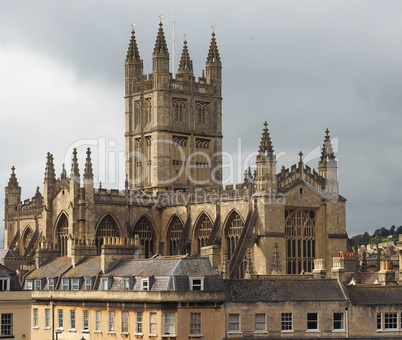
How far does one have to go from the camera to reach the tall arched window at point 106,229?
96.1m

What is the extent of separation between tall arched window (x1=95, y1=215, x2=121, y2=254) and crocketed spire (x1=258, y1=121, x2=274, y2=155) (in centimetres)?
1570

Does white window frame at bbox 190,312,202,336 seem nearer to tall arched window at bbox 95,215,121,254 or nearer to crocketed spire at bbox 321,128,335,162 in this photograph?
crocketed spire at bbox 321,128,335,162

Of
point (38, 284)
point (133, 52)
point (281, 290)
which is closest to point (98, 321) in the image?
point (38, 284)

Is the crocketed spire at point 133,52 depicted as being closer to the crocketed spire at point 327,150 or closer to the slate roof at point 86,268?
the crocketed spire at point 327,150

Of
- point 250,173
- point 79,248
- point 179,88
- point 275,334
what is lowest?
point 275,334

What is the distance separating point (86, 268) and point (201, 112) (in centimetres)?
4649

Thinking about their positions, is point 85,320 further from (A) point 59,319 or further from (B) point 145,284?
(B) point 145,284

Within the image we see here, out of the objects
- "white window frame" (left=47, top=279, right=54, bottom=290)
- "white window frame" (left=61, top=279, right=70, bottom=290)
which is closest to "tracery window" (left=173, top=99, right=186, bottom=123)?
"white window frame" (left=47, top=279, right=54, bottom=290)

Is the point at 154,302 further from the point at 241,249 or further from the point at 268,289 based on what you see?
the point at 241,249

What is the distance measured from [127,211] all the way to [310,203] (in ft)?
54.5

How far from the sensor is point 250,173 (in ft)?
303

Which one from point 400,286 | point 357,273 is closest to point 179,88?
point 357,273

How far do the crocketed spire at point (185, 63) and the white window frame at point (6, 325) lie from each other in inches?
1984

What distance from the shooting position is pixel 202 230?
9650 cm
